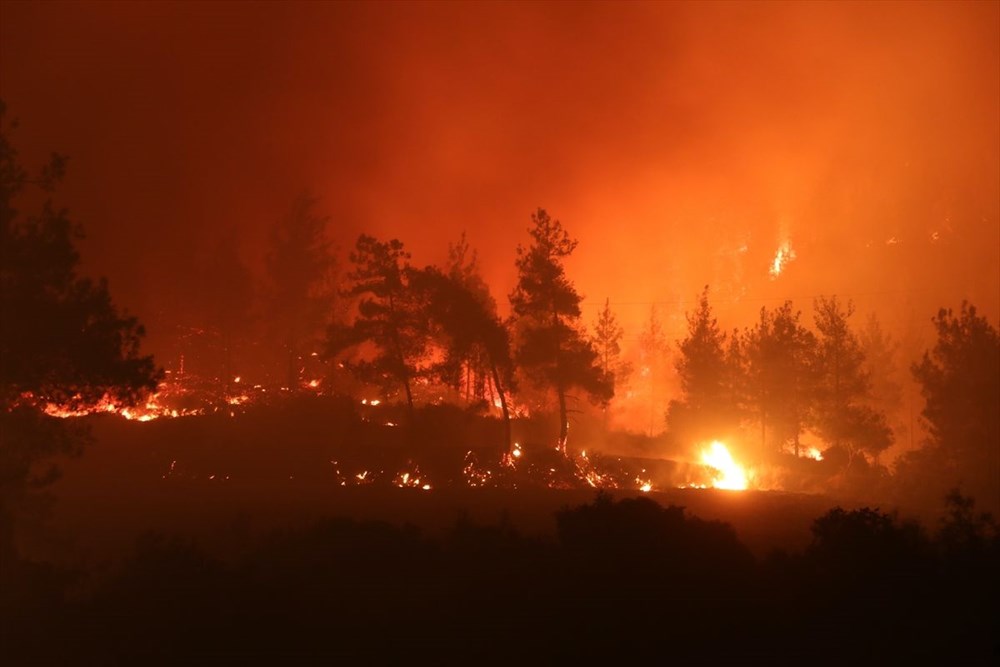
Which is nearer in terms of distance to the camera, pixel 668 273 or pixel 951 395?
pixel 951 395

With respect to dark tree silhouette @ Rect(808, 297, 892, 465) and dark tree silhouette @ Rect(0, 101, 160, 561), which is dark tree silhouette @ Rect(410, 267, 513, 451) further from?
dark tree silhouette @ Rect(0, 101, 160, 561)

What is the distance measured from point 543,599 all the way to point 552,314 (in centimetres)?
3527

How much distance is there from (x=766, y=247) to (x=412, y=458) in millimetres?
120118

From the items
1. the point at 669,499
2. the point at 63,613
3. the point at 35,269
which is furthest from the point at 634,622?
the point at 669,499

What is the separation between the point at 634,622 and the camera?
11875 millimetres

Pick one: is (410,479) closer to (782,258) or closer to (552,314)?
(552,314)

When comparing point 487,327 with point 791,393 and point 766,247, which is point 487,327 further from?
point 766,247

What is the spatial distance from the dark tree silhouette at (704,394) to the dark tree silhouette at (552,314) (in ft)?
34.9

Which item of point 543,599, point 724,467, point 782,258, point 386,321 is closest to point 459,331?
point 386,321

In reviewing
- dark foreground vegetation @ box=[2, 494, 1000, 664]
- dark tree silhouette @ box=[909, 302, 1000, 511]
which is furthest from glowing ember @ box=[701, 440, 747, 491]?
dark foreground vegetation @ box=[2, 494, 1000, 664]

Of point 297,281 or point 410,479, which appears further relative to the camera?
point 297,281

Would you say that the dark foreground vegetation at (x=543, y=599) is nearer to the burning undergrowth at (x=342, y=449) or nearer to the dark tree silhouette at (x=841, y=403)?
the burning undergrowth at (x=342, y=449)

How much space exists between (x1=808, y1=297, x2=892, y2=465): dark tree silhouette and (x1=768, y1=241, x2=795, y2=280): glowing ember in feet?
287

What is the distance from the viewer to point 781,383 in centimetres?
5238
